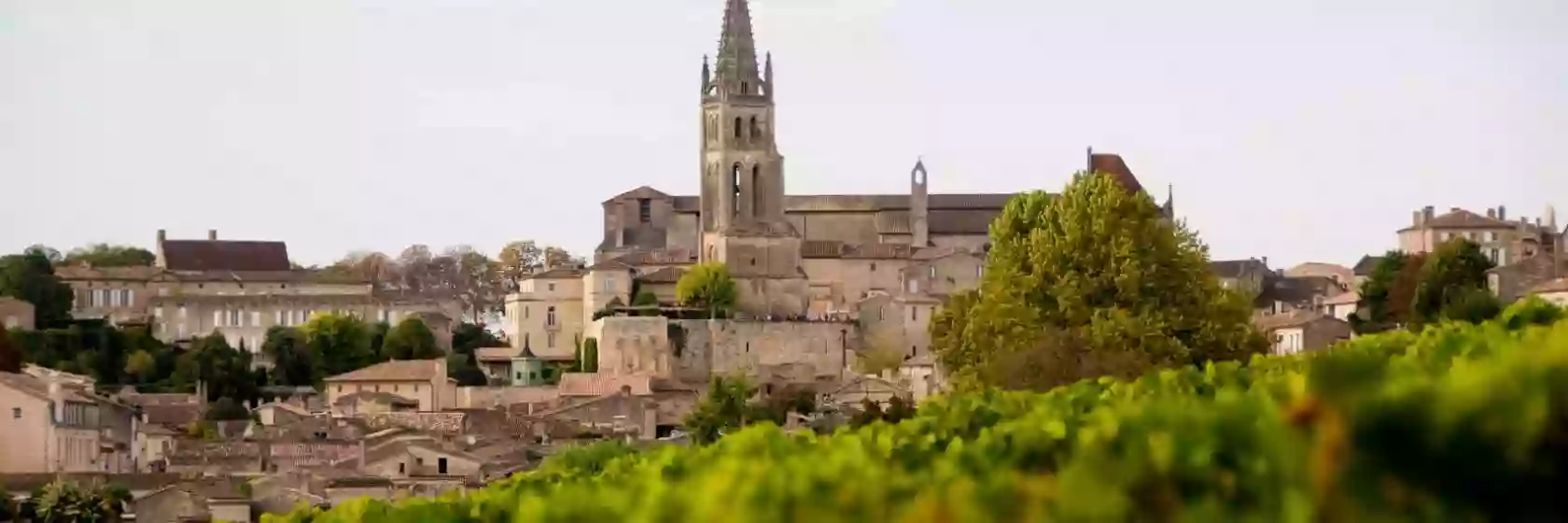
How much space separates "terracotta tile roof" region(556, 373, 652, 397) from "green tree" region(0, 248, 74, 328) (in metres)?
21.1

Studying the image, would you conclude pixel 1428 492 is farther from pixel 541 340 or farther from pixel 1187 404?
pixel 541 340

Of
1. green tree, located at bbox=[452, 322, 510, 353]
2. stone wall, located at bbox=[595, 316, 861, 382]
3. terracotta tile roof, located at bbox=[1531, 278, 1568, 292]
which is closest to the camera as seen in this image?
terracotta tile roof, located at bbox=[1531, 278, 1568, 292]

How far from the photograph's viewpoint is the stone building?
109000 millimetres

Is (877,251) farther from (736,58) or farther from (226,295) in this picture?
(226,295)

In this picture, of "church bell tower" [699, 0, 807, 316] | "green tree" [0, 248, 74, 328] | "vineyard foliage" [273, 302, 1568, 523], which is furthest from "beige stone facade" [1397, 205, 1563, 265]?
"vineyard foliage" [273, 302, 1568, 523]

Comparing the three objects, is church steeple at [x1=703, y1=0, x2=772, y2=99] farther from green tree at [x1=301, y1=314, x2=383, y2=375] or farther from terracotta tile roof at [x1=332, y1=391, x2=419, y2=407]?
terracotta tile roof at [x1=332, y1=391, x2=419, y2=407]

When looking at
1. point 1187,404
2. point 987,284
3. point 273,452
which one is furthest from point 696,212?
point 1187,404

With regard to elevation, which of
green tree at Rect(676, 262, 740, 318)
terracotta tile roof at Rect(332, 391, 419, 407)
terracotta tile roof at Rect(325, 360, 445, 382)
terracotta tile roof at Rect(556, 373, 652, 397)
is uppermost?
green tree at Rect(676, 262, 740, 318)

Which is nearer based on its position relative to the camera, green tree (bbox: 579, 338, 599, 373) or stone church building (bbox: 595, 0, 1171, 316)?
green tree (bbox: 579, 338, 599, 373)

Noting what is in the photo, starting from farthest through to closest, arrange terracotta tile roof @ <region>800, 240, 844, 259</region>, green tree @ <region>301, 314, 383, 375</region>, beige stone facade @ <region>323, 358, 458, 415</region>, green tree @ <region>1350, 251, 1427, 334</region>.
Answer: terracotta tile roof @ <region>800, 240, 844, 259</region>
green tree @ <region>301, 314, 383, 375</region>
beige stone facade @ <region>323, 358, 458, 415</region>
green tree @ <region>1350, 251, 1427, 334</region>

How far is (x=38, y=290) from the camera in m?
103

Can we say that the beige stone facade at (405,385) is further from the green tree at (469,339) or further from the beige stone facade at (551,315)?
the green tree at (469,339)

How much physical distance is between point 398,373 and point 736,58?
28.9 metres

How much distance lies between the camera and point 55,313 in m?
103
